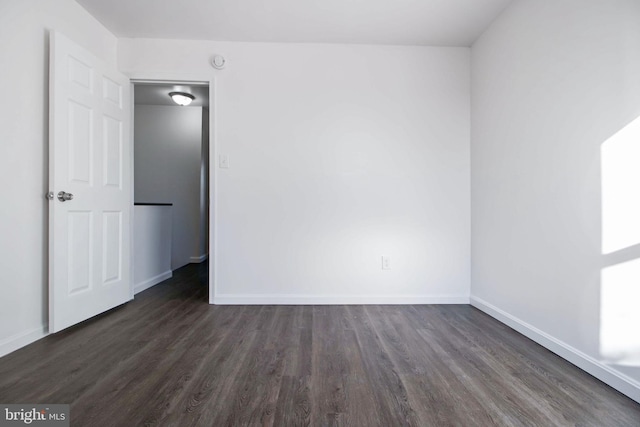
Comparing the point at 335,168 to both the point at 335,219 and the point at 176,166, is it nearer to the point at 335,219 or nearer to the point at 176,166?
the point at 335,219

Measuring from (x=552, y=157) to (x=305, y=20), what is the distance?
1993 mm

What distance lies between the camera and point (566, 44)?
1735 millimetres

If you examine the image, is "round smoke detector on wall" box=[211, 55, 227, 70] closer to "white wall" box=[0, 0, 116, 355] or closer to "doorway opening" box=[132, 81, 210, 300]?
"white wall" box=[0, 0, 116, 355]

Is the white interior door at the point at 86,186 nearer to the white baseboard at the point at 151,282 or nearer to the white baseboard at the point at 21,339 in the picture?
the white baseboard at the point at 21,339

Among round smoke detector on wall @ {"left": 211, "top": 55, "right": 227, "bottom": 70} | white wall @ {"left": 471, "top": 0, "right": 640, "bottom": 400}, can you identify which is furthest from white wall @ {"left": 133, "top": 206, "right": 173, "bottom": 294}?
white wall @ {"left": 471, "top": 0, "right": 640, "bottom": 400}

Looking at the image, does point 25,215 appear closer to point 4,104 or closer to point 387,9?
point 4,104

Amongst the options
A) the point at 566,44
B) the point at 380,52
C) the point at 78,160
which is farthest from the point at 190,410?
the point at 380,52

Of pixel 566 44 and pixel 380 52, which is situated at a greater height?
pixel 380 52

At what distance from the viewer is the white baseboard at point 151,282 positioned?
3057mm

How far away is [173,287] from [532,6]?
386 cm

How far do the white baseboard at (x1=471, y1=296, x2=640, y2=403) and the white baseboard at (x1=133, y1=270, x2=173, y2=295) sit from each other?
10.7ft

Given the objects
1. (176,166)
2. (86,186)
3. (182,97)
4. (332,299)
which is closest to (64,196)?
(86,186)

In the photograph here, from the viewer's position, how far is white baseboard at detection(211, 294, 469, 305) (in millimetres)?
2695

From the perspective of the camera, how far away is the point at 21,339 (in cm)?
180
